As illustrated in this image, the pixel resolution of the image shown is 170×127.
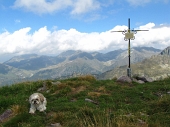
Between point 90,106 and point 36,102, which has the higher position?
point 36,102

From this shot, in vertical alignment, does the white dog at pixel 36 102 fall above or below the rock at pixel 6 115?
above

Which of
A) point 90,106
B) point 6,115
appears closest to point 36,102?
point 6,115

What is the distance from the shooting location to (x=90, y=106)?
1388 cm

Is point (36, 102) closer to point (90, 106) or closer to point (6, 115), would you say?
point (6, 115)

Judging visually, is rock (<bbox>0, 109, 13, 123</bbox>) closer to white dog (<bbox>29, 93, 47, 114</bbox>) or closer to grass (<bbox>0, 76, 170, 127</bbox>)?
grass (<bbox>0, 76, 170, 127</bbox>)

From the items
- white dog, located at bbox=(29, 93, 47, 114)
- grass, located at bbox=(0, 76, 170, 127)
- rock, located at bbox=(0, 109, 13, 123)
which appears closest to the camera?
grass, located at bbox=(0, 76, 170, 127)

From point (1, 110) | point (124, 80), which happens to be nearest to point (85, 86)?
point (124, 80)

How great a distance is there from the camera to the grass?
9.29 m

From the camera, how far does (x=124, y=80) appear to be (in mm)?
24719

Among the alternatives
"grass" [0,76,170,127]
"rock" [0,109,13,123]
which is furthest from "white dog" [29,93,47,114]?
"rock" [0,109,13,123]

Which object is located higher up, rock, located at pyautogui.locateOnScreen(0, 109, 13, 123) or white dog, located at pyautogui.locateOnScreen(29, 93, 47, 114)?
white dog, located at pyautogui.locateOnScreen(29, 93, 47, 114)

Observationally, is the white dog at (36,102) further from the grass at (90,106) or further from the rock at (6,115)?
the rock at (6,115)

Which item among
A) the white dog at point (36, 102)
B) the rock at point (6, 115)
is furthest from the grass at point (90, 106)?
the rock at point (6, 115)

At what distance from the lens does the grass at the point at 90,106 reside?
30.5 ft
